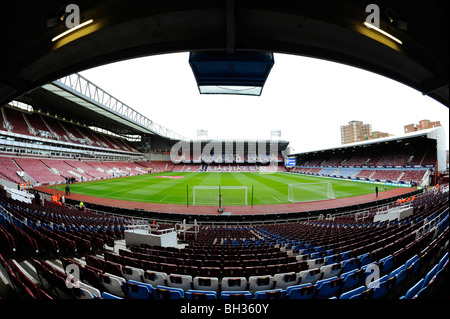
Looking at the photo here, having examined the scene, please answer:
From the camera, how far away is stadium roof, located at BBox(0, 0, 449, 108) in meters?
2.70

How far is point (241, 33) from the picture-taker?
3.21 m

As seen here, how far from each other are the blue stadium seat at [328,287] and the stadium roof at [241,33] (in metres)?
4.19

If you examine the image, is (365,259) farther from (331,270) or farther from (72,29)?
(72,29)

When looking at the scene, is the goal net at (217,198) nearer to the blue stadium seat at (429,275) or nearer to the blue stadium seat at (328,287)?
the blue stadium seat at (328,287)

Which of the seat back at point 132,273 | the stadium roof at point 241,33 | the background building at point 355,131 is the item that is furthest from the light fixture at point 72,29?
the background building at point 355,131

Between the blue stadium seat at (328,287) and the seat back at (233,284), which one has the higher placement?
the blue stadium seat at (328,287)

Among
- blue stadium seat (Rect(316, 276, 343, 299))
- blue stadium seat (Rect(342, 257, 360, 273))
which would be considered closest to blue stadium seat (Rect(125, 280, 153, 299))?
blue stadium seat (Rect(316, 276, 343, 299))

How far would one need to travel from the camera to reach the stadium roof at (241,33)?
8.87 feet

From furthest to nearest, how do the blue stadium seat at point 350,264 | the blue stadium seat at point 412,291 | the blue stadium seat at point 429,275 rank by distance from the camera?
the blue stadium seat at point 350,264, the blue stadium seat at point 429,275, the blue stadium seat at point 412,291

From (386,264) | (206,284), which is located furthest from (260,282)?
(386,264)

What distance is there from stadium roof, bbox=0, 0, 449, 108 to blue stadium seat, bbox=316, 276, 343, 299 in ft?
13.8
